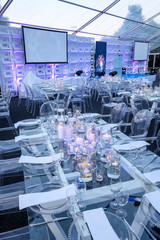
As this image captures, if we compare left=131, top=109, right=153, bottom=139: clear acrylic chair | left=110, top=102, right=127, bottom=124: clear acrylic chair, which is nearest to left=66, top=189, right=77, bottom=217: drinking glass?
left=131, top=109, right=153, bottom=139: clear acrylic chair

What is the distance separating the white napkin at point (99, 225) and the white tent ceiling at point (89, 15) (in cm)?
816

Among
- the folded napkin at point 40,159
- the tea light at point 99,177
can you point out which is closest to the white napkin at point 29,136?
the folded napkin at point 40,159

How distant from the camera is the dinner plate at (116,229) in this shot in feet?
2.81

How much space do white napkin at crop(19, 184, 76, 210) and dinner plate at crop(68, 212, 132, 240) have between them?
22cm

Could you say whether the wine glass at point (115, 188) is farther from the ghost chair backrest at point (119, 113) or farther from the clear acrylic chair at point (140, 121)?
the ghost chair backrest at point (119, 113)

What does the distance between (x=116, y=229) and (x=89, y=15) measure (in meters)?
10.7

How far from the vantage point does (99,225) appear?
0.88 meters

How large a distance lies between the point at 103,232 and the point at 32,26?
10.4 metres

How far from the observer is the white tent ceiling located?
8.09 m

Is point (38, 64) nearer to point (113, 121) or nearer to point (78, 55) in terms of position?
point (78, 55)

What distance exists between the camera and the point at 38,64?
9445 mm

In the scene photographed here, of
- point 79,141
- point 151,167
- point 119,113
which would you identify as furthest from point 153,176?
point 119,113

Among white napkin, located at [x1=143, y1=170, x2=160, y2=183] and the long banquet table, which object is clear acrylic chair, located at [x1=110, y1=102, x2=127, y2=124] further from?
white napkin, located at [x1=143, y1=170, x2=160, y2=183]

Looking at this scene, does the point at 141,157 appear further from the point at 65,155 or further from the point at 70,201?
the point at 70,201
